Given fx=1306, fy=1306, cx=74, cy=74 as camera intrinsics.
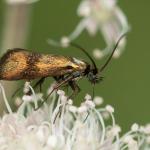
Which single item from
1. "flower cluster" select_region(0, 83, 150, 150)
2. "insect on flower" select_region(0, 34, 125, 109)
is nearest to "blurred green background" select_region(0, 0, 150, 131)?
"flower cluster" select_region(0, 83, 150, 150)

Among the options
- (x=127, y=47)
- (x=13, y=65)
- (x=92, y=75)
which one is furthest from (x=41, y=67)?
(x=127, y=47)

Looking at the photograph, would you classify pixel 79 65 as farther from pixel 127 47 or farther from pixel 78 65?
pixel 127 47

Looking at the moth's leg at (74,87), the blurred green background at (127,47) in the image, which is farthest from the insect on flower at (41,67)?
the blurred green background at (127,47)

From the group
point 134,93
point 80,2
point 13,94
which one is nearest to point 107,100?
point 134,93

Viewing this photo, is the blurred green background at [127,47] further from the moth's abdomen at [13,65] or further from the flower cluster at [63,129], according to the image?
the moth's abdomen at [13,65]

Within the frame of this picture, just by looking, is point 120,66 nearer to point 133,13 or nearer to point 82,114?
point 133,13

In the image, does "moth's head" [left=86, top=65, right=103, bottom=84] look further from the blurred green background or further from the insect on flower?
the blurred green background

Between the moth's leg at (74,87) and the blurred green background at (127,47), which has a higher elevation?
the blurred green background at (127,47)
